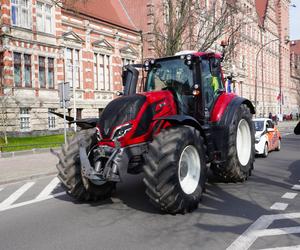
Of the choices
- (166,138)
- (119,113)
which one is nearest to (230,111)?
(166,138)

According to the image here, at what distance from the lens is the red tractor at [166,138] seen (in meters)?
5.84

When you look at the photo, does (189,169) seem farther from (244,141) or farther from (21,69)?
(21,69)

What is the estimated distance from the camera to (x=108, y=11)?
37812 millimetres

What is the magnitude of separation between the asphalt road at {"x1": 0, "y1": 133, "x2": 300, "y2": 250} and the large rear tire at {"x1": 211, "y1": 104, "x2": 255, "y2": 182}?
0.28m

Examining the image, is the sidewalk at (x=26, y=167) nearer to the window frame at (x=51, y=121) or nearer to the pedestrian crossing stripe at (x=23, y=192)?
the pedestrian crossing stripe at (x=23, y=192)

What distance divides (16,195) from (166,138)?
4.50m

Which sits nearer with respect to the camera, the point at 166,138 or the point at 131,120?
the point at 166,138

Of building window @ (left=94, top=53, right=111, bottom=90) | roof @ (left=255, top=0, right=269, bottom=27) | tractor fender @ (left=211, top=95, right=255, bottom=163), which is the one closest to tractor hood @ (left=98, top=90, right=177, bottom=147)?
tractor fender @ (left=211, top=95, right=255, bottom=163)

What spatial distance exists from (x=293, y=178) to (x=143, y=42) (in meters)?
31.4

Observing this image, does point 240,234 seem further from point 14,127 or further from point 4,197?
point 14,127

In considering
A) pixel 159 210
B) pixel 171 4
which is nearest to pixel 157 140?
pixel 159 210

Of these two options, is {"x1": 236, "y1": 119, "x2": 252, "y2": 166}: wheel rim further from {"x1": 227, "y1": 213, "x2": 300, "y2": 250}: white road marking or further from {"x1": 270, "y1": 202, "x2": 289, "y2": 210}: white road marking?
{"x1": 227, "y1": 213, "x2": 300, "y2": 250}: white road marking

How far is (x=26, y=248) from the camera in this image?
15.7 ft

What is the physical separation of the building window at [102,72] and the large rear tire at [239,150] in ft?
81.5
